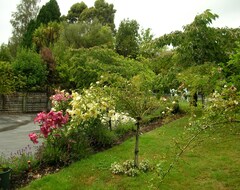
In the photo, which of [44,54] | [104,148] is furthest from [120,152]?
[44,54]

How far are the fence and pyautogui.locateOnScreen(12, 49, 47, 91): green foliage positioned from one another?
564 mm

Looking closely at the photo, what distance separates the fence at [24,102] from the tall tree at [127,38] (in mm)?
8953

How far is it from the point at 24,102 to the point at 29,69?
2203 mm

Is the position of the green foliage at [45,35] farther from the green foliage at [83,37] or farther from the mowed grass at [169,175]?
the mowed grass at [169,175]

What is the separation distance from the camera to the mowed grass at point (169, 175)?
5496 millimetres

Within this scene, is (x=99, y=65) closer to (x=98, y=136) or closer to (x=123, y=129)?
(x=123, y=129)

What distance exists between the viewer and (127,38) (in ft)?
92.5

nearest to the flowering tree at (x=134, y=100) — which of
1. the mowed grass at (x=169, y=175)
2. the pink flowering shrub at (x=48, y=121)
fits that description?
the mowed grass at (x=169, y=175)

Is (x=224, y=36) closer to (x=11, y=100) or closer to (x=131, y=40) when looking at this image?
(x=11, y=100)

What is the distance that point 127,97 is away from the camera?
6.51 meters

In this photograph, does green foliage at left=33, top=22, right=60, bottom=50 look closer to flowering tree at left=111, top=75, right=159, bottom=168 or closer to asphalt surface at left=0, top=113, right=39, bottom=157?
asphalt surface at left=0, top=113, right=39, bottom=157

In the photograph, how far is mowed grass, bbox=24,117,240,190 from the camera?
5.50 meters

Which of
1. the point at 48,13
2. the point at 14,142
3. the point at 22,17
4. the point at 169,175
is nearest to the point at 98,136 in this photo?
the point at 169,175

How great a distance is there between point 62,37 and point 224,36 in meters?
22.3
